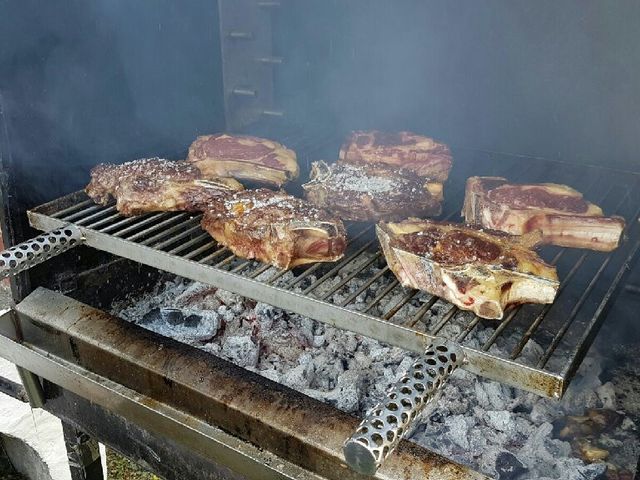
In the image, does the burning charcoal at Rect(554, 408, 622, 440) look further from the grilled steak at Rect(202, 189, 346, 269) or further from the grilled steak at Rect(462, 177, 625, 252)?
the grilled steak at Rect(202, 189, 346, 269)

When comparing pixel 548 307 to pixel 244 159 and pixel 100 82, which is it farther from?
pixel 100 82

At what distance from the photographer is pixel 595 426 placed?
8.46ft

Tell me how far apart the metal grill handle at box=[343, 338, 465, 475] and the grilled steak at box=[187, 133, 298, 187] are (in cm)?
149

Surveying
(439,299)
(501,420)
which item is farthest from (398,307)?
(439,299)

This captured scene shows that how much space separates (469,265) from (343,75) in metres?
2.07

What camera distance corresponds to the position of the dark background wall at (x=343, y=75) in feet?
8.88

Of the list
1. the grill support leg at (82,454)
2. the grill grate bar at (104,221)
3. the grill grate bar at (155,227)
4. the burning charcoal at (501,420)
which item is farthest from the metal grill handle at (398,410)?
the grill support leg at (82,454)

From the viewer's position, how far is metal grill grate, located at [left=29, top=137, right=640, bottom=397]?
1.83 m

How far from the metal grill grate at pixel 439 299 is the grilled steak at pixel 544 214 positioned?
82 mm

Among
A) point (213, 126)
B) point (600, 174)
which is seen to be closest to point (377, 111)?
point (213, 126)

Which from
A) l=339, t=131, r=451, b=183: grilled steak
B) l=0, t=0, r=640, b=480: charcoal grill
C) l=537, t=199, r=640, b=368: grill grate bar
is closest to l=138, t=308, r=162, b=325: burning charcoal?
l=0, t=0, r=640, b=480: charcoal grill

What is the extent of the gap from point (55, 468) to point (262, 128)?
221 centimetres

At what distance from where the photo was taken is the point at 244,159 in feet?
10.0

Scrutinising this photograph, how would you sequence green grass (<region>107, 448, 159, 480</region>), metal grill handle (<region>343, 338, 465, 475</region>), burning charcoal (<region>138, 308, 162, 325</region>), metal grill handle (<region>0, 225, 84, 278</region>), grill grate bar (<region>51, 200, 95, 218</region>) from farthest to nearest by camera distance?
green grass (<region>107, 448, 159, 480</region>) → burning charcoal (<region>138, 308, 162, 325</region>) → grill grate bar (<region>51, 200, 95, 218</region>) → metal grill handle (<region>0, 225, 84, 278</region>) → metal grill handle (<region>343, 338, 465, 475</region>)
